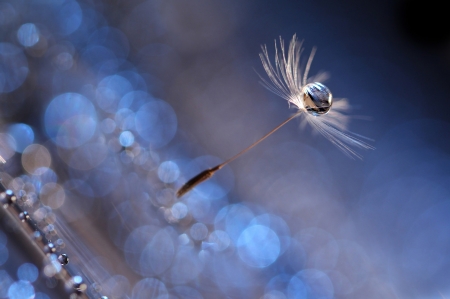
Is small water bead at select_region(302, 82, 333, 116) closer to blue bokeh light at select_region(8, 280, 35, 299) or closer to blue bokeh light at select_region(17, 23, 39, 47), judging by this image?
blue bokeh light at select_region(8, 280, 35, 299)

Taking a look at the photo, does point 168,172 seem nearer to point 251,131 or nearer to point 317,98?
point 251,131

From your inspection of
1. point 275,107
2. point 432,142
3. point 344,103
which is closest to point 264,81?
point 275,107

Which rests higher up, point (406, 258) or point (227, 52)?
point (227, 52)

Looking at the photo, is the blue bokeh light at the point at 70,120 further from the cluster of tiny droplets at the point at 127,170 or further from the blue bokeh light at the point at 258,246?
the blue bokeh light at the point at 258,246

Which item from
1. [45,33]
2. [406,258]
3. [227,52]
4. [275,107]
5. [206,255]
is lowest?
[406,258]

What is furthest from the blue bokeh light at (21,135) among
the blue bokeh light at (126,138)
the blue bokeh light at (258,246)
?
the blue bokeh light at (258,246)

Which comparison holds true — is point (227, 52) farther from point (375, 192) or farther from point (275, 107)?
point (375, 192)
